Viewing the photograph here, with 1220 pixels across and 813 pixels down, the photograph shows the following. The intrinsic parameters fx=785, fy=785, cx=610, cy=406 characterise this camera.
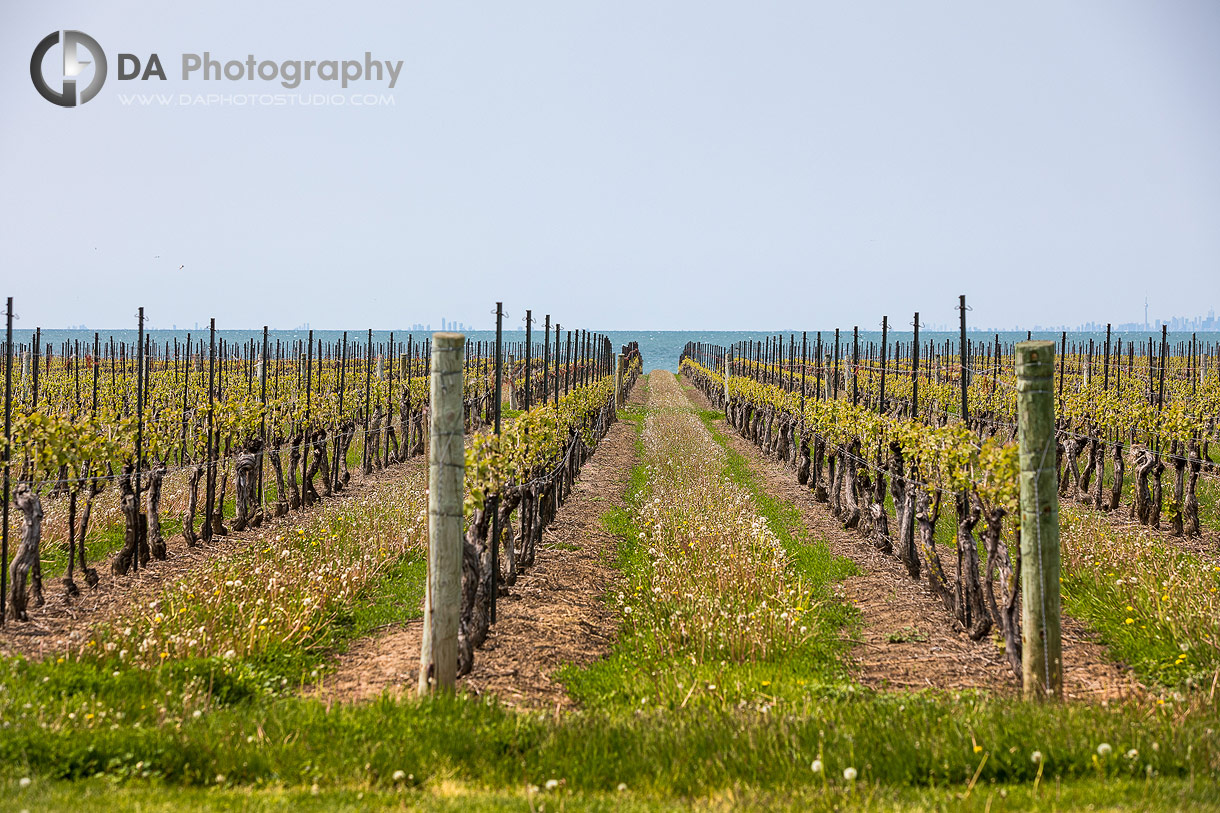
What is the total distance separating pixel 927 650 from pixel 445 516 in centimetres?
481

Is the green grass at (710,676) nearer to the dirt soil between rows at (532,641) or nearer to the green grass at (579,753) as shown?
the dirt soil between rows at (532,641)

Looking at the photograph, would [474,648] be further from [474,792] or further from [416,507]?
[416,507]

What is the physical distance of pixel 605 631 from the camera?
809cm

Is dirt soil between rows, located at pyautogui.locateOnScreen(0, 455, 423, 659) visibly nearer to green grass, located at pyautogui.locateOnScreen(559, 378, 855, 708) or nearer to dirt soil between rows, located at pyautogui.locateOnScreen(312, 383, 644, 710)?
dirt soil between rows, located at pyautogui.locateOnScreen(312, 383, 644, 710)

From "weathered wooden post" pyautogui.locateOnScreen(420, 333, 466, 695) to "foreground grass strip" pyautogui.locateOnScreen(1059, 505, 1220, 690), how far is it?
17.0 feet

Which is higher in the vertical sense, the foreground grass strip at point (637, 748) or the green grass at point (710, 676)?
the foreground grass strip at point (637, 748)

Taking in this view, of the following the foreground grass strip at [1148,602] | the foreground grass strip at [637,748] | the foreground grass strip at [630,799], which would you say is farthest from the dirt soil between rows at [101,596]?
the foreground grass strip at [1148,602]

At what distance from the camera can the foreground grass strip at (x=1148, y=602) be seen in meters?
6.58

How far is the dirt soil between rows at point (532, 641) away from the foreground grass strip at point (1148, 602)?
4800mm

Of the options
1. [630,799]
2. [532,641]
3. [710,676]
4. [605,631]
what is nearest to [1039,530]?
[710,676]

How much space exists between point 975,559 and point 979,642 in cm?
81

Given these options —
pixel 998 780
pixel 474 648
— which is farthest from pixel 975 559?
pixel 474 648

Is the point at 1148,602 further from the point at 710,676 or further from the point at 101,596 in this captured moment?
the point at 101,596

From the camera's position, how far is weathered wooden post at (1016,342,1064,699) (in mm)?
5566
